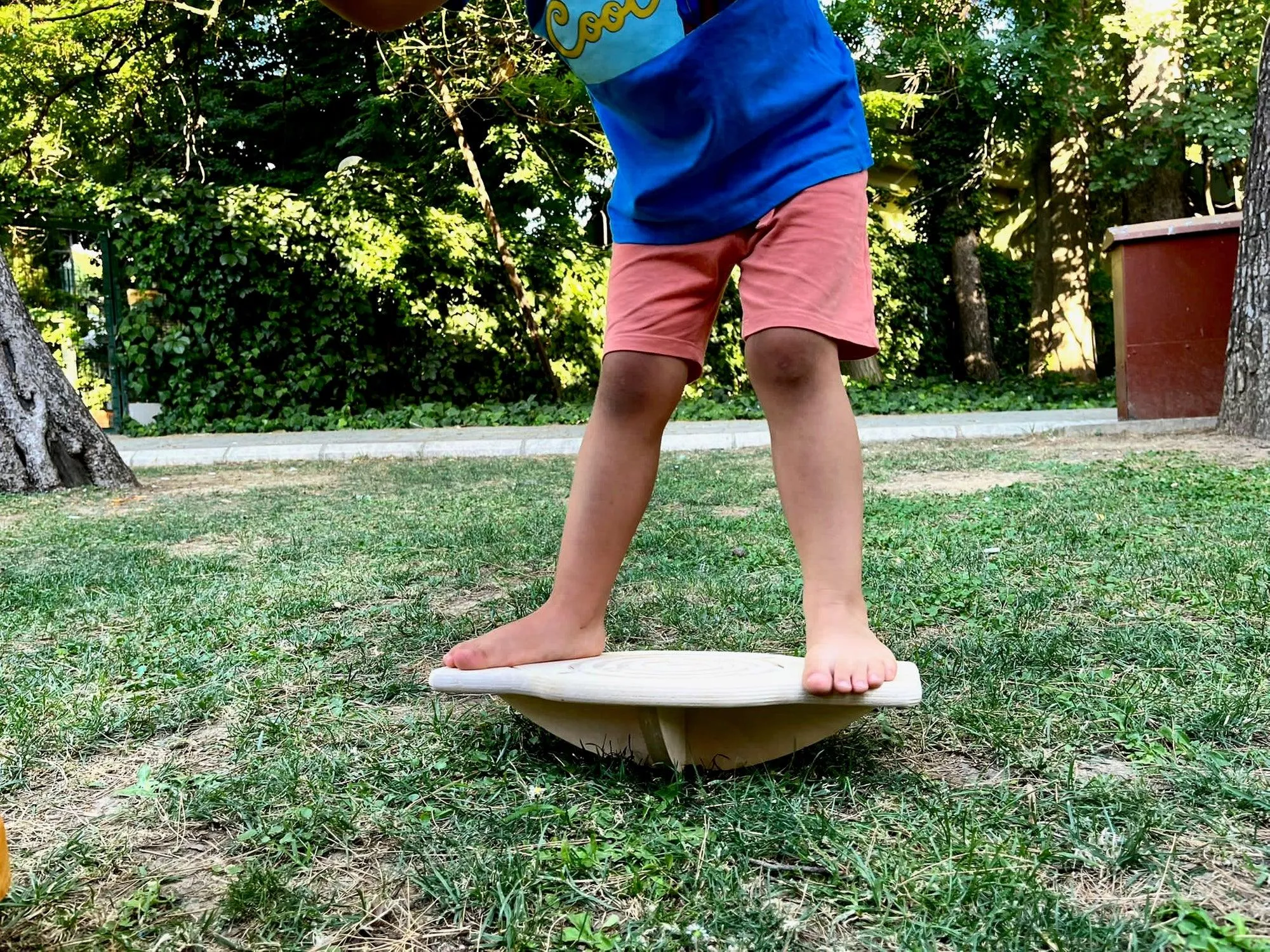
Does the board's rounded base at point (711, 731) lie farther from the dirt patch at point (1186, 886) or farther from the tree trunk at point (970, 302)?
the tree trunk at point (970, 302)

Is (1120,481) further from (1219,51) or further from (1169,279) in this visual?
(1219,51)

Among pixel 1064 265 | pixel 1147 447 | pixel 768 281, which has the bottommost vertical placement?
pixel 1147 447

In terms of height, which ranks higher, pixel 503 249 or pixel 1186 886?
pixel 503 249

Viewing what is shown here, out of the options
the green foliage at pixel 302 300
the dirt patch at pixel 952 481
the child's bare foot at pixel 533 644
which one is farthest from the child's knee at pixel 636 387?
the green foliage at pixel 302 300

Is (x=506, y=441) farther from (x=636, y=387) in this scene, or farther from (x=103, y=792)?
(x=103, y=792)

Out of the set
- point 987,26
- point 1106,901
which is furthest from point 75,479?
point 987,26

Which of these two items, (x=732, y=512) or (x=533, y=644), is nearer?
(x=533, y=644)

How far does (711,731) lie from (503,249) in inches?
431

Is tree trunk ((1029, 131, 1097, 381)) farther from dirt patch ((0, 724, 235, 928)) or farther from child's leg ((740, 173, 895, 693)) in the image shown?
dirt patch ((0, 724, 235, 928))

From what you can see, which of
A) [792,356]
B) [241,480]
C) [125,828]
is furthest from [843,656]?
[241,480]

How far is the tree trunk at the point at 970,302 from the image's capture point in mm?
15523

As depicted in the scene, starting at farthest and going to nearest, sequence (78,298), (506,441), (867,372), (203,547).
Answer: (867,372), (78,298), (506,441), (203,547)

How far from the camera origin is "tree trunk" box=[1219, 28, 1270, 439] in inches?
235

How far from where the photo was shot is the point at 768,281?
5.90 ft
